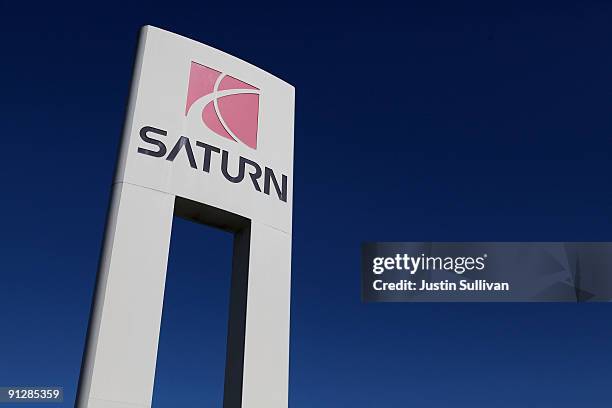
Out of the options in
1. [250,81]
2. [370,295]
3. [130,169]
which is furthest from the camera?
[370,295]

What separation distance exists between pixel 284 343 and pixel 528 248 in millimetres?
5588

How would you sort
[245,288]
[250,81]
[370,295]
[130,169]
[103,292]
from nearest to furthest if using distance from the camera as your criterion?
[103,292], [130,169], [245,288], [250,81], [370,295]

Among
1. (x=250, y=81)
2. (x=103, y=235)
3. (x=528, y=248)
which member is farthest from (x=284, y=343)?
(x=528, y=248)

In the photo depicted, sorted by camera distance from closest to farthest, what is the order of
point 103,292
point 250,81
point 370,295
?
1. point 103,292
2. point 250,81
3. point 370,295

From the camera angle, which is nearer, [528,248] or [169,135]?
[169,135]

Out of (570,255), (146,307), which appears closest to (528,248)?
(570,255)

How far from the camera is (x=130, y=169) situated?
9648 mm

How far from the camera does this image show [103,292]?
8883 mm

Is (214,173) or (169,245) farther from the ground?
(214,173)

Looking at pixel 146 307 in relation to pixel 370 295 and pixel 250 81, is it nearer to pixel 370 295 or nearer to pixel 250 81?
pixel 250 81

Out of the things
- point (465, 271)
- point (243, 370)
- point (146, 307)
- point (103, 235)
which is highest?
point (465, 271)

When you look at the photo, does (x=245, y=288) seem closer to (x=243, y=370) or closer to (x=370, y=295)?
(x=243, y=370)

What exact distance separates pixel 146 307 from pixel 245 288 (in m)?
1.67

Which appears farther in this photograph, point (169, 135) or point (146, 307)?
point (169, 135)
